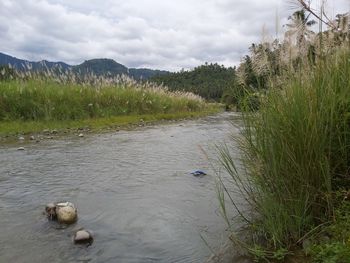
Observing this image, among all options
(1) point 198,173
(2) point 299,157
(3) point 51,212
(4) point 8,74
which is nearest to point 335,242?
(2) point 299,157

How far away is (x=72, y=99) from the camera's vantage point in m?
14.0

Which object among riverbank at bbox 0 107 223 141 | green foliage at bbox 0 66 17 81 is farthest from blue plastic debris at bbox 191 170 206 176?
green foliage at bbox 0 66 17 81

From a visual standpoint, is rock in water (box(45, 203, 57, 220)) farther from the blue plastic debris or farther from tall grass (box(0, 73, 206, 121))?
tall grass (box(0, 73, 206, 121))

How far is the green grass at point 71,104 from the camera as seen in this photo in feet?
40.6

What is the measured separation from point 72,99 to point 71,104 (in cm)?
21

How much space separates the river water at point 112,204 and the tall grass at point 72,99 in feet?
14.4

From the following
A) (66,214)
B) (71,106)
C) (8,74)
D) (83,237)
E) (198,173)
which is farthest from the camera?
(8,74)

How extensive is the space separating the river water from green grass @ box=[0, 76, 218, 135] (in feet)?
13.3

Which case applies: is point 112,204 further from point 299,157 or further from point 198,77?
point 198,77

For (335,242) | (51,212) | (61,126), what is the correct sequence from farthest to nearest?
1. (61,126)
2. (51,212)
3. (335,242)

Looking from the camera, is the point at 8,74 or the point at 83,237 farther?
the point at 8,74

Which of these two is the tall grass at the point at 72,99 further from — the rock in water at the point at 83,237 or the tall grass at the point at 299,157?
the tall grass at the point at 299,157

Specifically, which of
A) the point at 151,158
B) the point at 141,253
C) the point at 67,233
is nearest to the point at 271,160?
the point at 141,253

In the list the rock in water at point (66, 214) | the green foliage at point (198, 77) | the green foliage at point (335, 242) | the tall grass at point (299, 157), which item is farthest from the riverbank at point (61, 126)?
the green foliage at point (198, 77)
